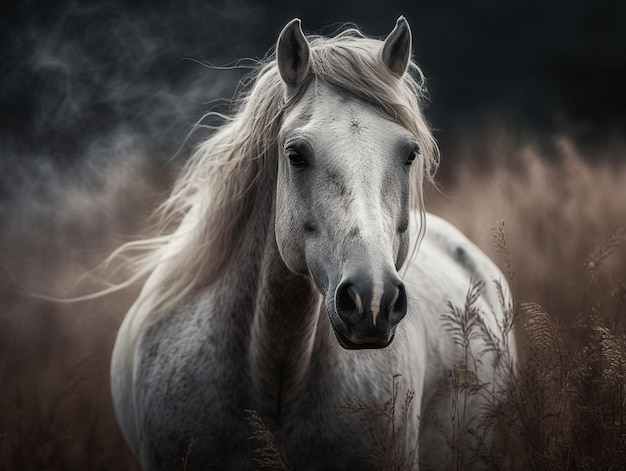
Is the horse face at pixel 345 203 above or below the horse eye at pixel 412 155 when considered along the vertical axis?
below

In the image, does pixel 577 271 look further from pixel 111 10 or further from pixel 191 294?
pixel 111 10

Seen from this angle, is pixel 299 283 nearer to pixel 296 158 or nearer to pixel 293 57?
pixel 296 158

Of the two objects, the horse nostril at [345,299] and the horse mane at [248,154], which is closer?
the horse nostril at [345,299]

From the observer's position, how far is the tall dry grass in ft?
7.59

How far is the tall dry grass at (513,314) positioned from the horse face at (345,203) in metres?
0.46

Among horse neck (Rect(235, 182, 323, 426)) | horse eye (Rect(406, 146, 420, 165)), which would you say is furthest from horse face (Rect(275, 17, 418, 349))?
horse neck (Rect(235, 182, 323, 426))

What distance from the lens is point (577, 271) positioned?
5.01 metres

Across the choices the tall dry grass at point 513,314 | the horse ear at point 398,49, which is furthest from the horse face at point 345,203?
the tall dry grass at point 513,314

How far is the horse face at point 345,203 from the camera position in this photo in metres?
1.78

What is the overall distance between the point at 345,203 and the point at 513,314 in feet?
4.45

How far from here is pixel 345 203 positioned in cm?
193

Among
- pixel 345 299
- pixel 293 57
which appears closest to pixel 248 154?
pixel 293 57

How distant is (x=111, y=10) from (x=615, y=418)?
523cm

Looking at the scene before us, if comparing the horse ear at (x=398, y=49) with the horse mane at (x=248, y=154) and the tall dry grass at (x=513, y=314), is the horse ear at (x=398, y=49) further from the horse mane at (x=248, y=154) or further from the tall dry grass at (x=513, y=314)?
the tall dry grass at (x=513, y=314)
